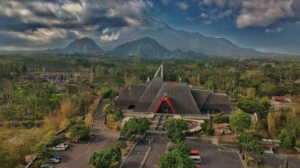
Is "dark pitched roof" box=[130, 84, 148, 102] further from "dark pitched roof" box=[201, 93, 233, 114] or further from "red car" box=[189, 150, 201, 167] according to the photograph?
"red car" box=[189, 150, 201, 167]

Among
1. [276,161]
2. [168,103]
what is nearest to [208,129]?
[276,161]

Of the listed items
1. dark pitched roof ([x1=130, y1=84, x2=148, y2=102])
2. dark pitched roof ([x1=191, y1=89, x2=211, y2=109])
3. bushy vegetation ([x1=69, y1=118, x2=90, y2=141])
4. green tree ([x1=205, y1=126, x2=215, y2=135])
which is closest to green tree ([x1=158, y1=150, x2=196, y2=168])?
green tree ([x1=205, y1=126, x2=215, y2=135])

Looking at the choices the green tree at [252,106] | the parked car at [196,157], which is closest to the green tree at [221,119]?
the green tree at [252,106]

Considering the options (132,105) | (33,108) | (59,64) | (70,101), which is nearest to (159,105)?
Result: (132,105)

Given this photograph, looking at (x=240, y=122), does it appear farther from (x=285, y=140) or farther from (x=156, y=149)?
(x=156, y=149)

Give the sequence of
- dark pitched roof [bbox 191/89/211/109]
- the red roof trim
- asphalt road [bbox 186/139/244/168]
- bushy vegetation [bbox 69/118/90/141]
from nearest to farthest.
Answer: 1. asphalt road [bbox 186/139/244/168]
2. bushy vegetation [bbox 69/118/90/141]
3. the red roof trim
4. dark pitched roof [bbox 191/89/211/109]

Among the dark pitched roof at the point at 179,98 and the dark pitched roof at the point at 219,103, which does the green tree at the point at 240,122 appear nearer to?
the dark pitched roof at the point at 179,98
